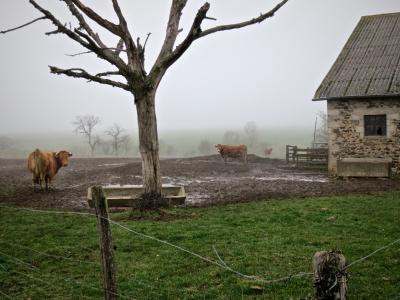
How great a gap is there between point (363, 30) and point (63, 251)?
23044 mm

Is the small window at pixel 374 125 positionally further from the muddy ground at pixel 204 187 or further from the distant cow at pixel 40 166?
the distant cow at pixel 40 166

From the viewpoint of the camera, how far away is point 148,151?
1119 centimetres

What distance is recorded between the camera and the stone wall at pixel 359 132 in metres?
18.8

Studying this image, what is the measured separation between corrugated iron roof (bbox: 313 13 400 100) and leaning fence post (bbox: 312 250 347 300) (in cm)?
1755

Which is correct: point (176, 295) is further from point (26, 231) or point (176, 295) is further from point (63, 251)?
point (26, 231)

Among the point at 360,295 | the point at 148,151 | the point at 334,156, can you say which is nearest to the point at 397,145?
the point at 334,156

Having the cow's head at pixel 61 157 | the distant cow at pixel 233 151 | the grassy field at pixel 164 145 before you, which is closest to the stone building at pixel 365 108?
the distant cow at pixel 233 151

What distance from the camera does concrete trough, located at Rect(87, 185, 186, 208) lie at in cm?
1205

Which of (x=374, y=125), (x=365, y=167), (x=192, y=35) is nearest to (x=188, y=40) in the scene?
(x=192, y=35)

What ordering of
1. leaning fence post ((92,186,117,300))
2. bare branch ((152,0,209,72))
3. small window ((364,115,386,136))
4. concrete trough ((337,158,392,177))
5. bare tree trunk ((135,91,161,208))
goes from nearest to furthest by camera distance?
leaning fence post ((92,186,117,300))
bare branch ((152,0,209,72))
bare tree trunk ((135,91,161,208))
concrete trough ((337,158,392,177))
small window ((364,115,386,136))

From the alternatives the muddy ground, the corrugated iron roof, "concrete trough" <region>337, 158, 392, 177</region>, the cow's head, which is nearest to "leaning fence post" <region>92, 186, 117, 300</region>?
the muddy ground

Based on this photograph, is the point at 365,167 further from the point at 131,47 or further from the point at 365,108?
the point at 131,47

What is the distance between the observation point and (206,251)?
7.43 metres

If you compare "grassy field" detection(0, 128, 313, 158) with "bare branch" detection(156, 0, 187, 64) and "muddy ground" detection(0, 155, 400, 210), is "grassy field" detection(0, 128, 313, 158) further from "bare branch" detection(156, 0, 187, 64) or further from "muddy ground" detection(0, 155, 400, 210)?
"bare branch" detection(156, 0, 187, 64)
